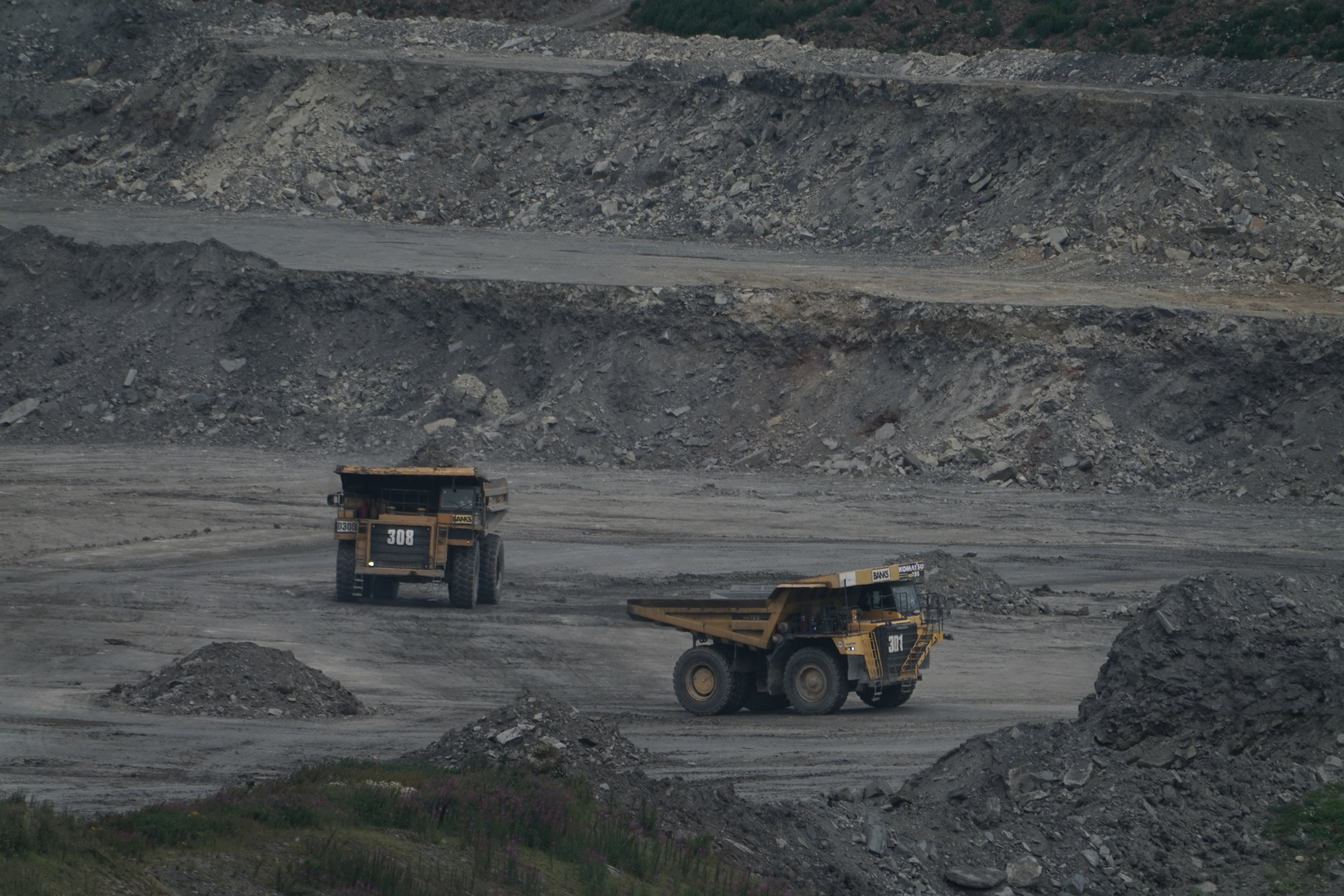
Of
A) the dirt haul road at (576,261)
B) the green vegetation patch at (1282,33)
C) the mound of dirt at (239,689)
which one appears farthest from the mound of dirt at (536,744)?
the green vegetation patch at (1282,33)

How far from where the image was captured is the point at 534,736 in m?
10.8

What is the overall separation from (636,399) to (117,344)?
12.9 meters

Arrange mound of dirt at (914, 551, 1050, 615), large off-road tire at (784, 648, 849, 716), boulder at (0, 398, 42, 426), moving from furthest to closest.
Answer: boulder at (0, 398, 42, 426) → mound of dirt at (914, 551, 1050, 615) → large off-road tire at (784, 648, 849, 716)

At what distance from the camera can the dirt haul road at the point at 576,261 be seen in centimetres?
3416

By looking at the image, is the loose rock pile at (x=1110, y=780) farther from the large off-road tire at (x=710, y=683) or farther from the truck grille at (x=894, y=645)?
the large off-road tire at (x=710, y=683)

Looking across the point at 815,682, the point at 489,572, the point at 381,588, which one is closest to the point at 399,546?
the point at 381,588

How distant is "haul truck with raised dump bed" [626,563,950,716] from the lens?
49.8 feet

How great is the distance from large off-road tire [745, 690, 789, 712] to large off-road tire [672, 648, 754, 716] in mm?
140

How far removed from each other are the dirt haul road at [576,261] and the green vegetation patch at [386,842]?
85.7 ft

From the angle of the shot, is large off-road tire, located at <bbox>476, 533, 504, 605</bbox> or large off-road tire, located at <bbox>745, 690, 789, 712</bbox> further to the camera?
large off-road tire, located at <bbox>476, 533, 504, 605</bbox>

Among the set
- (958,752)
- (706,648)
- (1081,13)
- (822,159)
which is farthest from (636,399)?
Result: (1081,13)

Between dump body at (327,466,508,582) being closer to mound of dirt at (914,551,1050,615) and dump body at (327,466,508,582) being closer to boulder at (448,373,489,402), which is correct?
mound of dirt at (914,551,1050,615)

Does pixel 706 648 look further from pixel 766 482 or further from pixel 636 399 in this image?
pixel 636 399

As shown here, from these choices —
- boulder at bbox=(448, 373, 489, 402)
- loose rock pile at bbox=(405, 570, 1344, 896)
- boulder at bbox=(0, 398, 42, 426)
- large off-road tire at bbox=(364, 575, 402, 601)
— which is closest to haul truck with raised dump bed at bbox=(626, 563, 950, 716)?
loose rock pile at bbox=(405, 570, 1344, 896)
